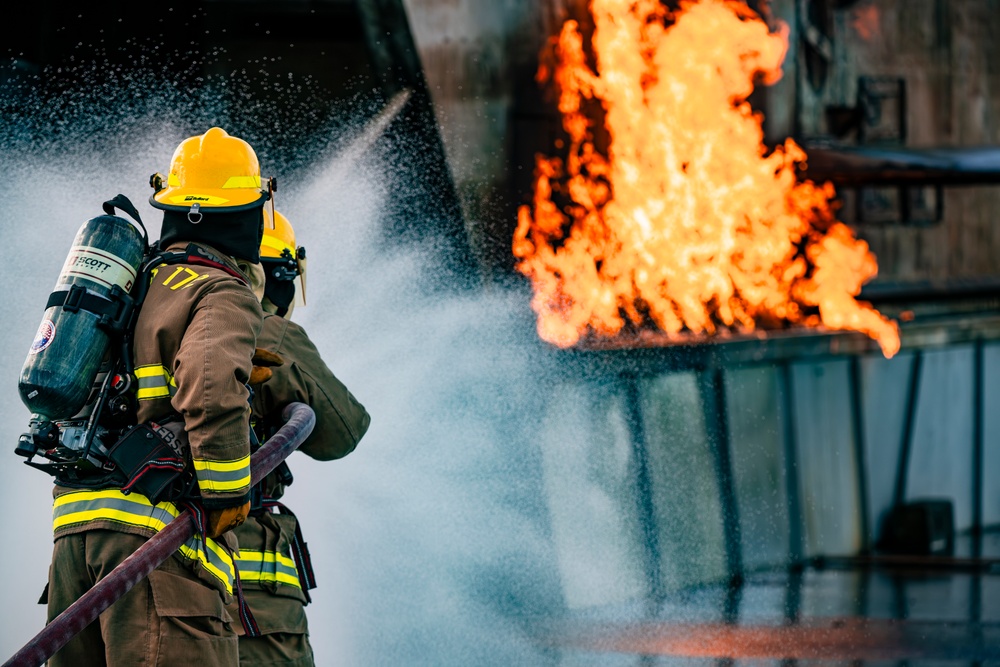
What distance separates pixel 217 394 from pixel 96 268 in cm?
47

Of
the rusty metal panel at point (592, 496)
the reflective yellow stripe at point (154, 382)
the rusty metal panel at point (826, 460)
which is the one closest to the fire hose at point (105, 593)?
the reflective yellow stripe at point (154, 382)

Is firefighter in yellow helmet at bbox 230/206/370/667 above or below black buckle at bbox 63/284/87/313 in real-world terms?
below

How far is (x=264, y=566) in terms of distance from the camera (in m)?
3.41

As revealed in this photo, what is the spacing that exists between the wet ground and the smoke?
432 mm

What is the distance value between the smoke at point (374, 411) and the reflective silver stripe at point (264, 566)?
2.07 m

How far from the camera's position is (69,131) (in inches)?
250

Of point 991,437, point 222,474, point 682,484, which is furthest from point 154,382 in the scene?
point 991,437

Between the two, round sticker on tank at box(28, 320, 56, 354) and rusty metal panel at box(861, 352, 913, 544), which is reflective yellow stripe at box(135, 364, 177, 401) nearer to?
round sticker on tank at box(28, 320, 56, 354)

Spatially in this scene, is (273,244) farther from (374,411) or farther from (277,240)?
(374,411)

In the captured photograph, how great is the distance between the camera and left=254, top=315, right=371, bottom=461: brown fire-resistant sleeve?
3486 millimetres

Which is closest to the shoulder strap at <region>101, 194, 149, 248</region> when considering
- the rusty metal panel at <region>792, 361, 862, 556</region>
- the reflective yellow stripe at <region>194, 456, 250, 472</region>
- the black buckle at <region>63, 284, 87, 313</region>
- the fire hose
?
the black buckle at <region>63, 284, 87, 313</region>

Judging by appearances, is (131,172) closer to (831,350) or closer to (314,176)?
(314,176)

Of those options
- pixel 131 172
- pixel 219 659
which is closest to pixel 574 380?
pixel 131 172

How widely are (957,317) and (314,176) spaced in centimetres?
649
